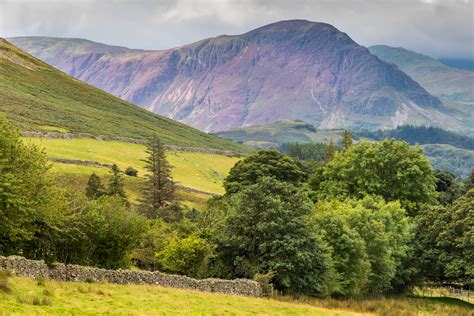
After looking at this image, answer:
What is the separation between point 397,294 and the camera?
64.5 metres

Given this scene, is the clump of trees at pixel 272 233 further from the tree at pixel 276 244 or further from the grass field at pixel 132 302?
the grass field at pixel 132 302

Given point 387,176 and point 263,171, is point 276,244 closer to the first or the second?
point 387,176

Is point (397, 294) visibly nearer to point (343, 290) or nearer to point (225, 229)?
point (343, 290)

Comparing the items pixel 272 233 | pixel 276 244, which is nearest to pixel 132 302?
pixel 276 244

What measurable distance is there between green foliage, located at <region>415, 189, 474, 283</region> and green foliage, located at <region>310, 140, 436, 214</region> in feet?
34.9

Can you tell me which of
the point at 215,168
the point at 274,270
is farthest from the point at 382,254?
the point at 215,168

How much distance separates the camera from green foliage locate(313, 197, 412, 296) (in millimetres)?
50781

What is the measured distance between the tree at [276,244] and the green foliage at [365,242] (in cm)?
301

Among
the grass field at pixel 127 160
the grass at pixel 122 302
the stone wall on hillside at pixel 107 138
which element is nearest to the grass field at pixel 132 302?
the grass at pixel 122 302

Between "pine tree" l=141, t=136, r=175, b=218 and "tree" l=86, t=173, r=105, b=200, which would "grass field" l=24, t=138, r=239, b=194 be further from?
"tree" l=86, t=173, r=105, b=200

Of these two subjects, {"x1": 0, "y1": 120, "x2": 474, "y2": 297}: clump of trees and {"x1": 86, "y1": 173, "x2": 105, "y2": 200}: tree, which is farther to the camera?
{"x1": 86, "y1": 173, "x2": 105, "y2": 200}: tree

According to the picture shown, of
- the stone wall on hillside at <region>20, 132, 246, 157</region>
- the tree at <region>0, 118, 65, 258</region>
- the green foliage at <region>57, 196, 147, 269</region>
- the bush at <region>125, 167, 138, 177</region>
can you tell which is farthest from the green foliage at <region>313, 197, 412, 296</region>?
the stone wall on hillside at <region>20, 132, 246, 157</region>

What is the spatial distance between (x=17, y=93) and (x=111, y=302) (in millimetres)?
175817

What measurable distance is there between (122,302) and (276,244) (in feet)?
65.2
